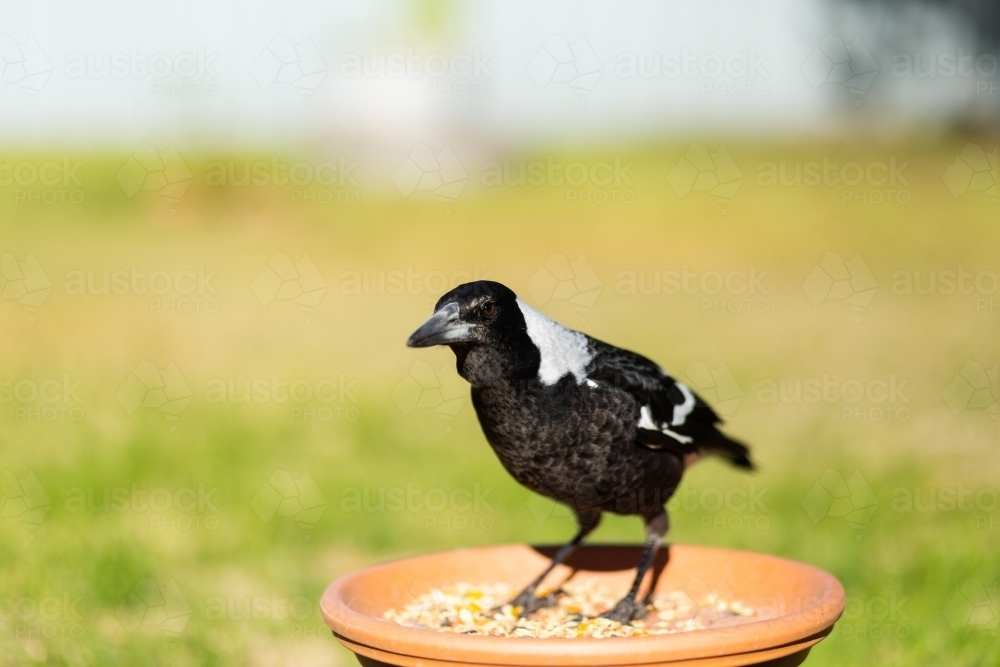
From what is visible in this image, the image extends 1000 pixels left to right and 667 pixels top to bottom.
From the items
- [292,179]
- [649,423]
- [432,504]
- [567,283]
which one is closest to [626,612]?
[649,423]

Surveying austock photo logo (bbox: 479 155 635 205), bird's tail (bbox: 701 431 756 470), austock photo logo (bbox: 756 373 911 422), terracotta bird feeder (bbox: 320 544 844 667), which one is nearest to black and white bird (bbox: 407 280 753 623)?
terracotta bird feeder (bbox: 320 544 844 667)

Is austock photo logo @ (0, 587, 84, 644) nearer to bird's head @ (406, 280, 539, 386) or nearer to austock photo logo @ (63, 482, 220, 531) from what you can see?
austock photo logo @ (63, 482, 220, 531)

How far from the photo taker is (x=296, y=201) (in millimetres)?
12023

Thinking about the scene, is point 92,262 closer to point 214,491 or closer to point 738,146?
point 214,491

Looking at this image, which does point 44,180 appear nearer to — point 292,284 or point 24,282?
point 24,282

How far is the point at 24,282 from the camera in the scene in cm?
876

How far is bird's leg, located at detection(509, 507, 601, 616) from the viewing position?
2717 mm

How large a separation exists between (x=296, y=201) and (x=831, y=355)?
22.0 ft

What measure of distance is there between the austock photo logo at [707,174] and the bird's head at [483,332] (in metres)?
9.61

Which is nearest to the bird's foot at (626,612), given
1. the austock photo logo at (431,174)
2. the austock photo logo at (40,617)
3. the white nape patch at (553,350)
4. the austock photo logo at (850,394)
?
the white nape patch at (553,350)

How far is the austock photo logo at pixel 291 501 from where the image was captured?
15.3ft

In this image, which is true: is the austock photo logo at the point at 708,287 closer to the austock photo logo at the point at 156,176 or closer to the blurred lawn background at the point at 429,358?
the blurred lawn background at the point at 429,358

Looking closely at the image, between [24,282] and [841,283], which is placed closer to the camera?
[24,282]

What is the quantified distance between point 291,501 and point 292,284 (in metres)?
4.63
